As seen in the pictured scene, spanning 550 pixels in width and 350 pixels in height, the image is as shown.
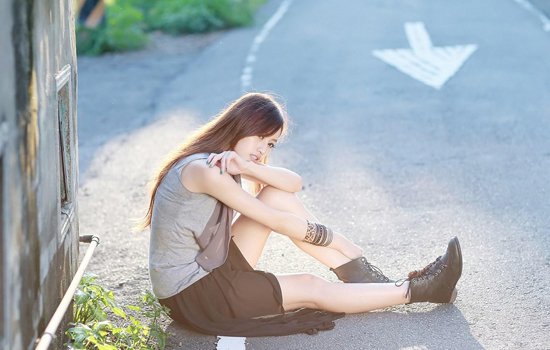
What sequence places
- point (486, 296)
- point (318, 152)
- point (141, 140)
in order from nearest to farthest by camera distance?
point (486, 296), point (318, 152), point (141, 140)

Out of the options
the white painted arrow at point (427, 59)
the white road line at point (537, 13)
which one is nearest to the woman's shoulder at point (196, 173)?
the white painted arrow at point (427, 59)

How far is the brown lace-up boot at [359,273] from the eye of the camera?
636 centimetres

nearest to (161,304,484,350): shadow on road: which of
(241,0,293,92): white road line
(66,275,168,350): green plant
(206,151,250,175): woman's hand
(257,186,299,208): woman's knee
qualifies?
(66,275,168,350): green plant

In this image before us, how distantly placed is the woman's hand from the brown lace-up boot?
0.87 meters

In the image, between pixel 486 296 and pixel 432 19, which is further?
pixel 432 19

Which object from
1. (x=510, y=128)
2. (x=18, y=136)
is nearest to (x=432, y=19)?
(x=510, y=128)

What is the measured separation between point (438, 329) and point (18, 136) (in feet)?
8.59

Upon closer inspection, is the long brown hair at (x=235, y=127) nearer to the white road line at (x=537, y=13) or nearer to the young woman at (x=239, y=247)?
the young woman at (x=239, y=247)

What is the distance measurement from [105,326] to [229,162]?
1091 millimetres

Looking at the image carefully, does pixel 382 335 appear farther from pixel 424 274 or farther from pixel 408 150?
pixel 408 150

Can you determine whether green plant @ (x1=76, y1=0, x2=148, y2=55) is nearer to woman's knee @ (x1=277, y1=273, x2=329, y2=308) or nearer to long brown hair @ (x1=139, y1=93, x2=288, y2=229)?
long brown hair @ (x1=139, y1=93, x2=288, y2=229)

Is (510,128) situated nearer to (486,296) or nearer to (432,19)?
(486,296)

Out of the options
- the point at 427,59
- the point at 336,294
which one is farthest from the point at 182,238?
the point at 427,59

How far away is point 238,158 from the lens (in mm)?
5992
